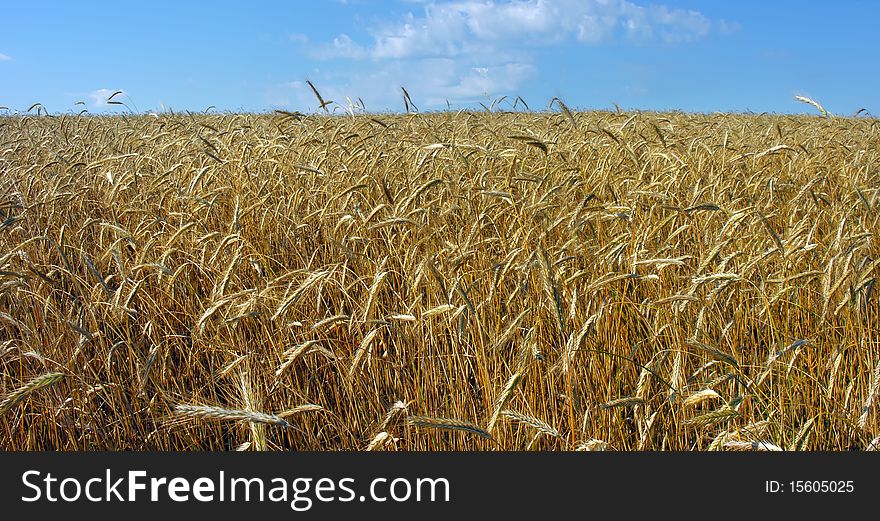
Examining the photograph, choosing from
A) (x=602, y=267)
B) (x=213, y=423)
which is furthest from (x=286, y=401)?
(x=602, y=267)

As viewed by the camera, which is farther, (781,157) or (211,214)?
(781,157)

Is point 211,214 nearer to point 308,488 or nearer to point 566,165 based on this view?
point 566,165

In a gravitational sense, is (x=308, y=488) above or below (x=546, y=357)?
below

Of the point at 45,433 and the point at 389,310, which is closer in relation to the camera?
the point at 45,433

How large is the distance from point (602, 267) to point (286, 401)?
4.02 feet

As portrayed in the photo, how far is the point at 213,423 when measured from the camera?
2.25 m

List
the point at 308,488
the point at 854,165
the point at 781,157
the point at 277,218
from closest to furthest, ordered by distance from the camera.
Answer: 1. the point at 308,488
2. the point at 277,218
3. the point at 854,165
4. the point at 781,157

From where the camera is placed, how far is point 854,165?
459 centimetres

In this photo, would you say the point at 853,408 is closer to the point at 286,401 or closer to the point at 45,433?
the point at 286,401

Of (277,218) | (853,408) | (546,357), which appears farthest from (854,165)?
(277,218)

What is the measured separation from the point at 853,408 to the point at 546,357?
0.96m

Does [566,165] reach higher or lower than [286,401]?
higher

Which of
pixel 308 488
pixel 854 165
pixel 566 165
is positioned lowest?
pixel 308 488

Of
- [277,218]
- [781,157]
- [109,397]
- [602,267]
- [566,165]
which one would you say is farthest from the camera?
[781,157]
